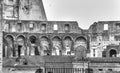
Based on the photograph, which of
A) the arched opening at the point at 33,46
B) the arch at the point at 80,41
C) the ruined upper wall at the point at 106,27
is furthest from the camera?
the arch at the point at 80,41

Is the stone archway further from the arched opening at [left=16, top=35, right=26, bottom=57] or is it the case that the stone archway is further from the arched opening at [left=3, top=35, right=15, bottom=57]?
the arched opening at [left=3, top=35, right=15, bottom=57]

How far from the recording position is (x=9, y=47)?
4459 centimetres

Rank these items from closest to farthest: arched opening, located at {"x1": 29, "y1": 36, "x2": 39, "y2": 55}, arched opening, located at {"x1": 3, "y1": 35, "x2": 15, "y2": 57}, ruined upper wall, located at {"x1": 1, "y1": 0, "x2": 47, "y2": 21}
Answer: arched opening, located at {"x1": 3, "y1": 35, "x2": 15, "y2": 57} < arched opening, located at {"x1": 29, "y1": 36, "x2": 39, "y2": 55} < ruined upper wall, located at {"x1": 1, "y1": 0, "x2": 47, "y2": 21}

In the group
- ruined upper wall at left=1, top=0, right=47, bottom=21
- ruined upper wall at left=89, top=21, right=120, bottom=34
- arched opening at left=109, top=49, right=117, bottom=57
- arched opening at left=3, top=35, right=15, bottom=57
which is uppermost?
ruined upper wall at left=1, top=0, right=47, bottom=21

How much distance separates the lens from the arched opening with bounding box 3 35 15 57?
4425 centimetres

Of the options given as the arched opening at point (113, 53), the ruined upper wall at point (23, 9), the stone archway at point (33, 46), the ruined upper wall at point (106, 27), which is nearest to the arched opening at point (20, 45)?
the stone archway at point (33, 46)

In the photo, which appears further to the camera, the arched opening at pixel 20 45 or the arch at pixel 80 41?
the arch at pixel 80 41

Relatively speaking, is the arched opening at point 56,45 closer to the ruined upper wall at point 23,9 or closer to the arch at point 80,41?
the arch at point 80,41

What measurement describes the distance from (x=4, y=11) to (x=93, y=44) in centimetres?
1529

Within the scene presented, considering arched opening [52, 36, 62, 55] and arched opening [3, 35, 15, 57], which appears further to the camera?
arched opening [52, 36, 62, 55]

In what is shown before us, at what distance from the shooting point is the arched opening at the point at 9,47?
44.2 meters

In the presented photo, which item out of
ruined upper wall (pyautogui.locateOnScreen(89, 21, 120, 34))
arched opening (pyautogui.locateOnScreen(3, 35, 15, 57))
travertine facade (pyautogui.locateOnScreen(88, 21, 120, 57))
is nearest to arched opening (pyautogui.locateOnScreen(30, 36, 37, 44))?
arched opening (pyautogui.locateOnScreen(3, 35, 15, 57))

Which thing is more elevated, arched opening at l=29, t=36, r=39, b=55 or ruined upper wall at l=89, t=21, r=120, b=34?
ruined upper wall at l=89, t=21, r=120, b=34

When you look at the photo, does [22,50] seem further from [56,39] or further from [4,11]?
[4,11]
